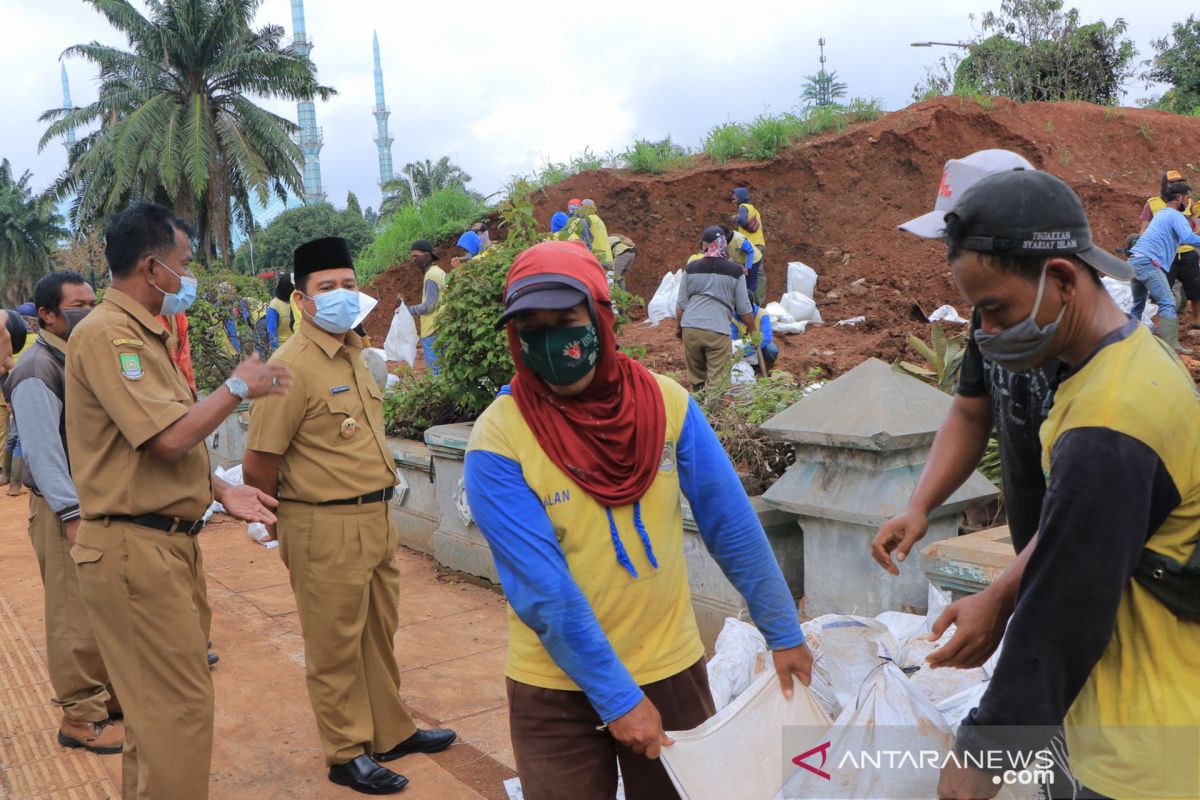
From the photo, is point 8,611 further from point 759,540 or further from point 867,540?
point 759,540

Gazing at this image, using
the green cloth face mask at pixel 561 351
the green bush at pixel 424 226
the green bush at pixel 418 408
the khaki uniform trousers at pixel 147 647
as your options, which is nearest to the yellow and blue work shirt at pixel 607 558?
the green cloth face mask at pixel 561 351

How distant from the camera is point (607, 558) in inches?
84.7

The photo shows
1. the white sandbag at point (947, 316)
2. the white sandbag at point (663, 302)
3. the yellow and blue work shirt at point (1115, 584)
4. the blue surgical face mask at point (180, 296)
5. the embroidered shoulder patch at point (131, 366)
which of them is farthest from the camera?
the white sandbag at point (663, 302)

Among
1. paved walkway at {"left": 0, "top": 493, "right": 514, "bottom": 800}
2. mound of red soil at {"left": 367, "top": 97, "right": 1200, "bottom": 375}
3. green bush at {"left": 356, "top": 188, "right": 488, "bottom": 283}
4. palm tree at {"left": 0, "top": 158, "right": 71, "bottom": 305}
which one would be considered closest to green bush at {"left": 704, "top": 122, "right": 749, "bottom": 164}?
mound of red soil at {"left": 367, "top": 97, "right": 1200, "bottom": 375}

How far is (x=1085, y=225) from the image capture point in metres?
1.55

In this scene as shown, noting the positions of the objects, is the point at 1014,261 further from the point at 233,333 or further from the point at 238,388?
the point at 233,333

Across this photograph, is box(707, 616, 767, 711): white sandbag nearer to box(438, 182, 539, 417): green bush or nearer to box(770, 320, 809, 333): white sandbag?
box(438, 182, 539, 417): green bush

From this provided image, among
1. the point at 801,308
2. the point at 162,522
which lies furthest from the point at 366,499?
the point at 801,308

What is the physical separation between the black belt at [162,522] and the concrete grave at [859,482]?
2304mm

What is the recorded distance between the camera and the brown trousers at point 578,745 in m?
2.17

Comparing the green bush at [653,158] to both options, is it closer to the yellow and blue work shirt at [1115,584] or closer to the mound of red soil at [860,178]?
the mound of red soil at [860,178]

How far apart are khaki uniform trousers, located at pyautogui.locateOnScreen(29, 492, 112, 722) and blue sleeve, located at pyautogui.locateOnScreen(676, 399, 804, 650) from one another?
3.21 meters

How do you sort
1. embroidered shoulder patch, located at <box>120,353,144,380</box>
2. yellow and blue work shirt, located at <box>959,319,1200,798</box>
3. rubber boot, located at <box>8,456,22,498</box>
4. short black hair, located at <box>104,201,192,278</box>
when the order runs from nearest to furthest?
yellow and blue work shirt, located at <box>959,319,1200,798</box>
embroidered shoulder patch, located at <box>120,353,144,380</box>
short black hair, located at <box>104,201,192,278</box>
rubber boot, located at <box>8,456,22,498</box>

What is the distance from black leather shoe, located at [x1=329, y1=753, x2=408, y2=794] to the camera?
3705 mm
